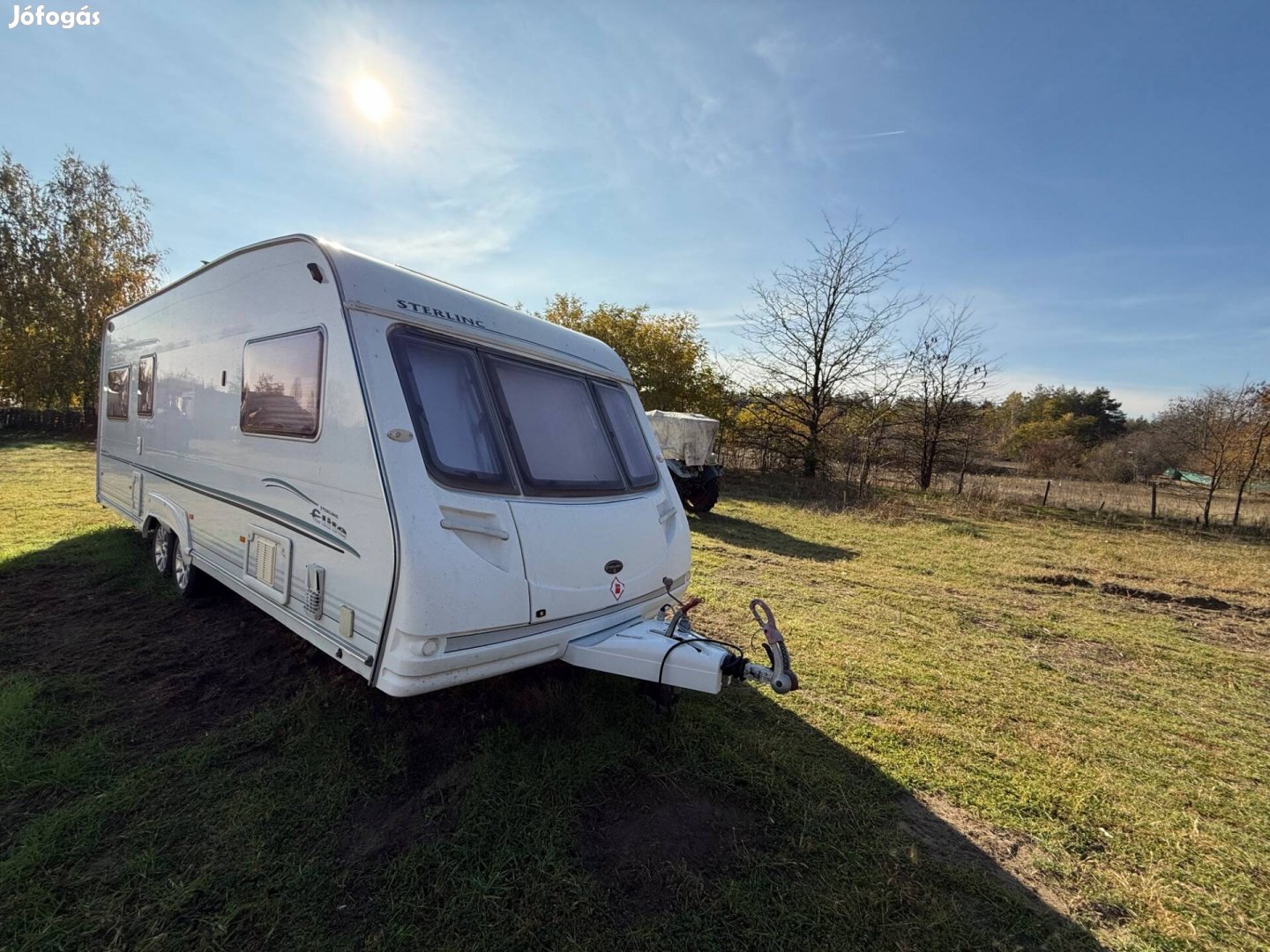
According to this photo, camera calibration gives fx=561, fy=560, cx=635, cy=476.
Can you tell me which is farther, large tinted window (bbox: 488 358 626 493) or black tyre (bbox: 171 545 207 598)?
black tyre (bbox: 171 545 207 598)

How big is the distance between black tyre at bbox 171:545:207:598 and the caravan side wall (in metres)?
0.20

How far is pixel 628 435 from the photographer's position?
3.83 metres

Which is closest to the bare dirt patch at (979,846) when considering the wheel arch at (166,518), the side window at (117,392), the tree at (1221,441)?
the wheel arch at (166,518)

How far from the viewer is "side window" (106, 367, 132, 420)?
580 cm

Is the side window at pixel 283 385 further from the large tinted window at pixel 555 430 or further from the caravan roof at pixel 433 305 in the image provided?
the large tinted window at pixel 555 430

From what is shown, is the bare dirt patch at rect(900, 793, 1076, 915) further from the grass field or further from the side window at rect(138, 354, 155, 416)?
the side window at rect(138, 354, 155, 416)

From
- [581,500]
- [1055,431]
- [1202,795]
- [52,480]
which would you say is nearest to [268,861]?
[581,500]

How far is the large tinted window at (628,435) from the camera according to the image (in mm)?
3680

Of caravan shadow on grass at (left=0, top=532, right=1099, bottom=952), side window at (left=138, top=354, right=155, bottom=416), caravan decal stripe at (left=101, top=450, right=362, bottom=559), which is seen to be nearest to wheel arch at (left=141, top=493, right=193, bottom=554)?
caravan decal stripe at (left=101, top=450, right=362, bottom=559)

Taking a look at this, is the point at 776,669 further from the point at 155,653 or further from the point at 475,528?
the point at 155,653

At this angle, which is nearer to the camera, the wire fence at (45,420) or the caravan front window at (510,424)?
the caravan front window at (510,424)

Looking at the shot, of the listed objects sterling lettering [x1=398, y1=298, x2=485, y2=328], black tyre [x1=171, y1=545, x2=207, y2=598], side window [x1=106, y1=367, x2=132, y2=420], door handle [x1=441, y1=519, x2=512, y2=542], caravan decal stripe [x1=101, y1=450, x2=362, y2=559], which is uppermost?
sterling lettering [x1=398, y1=298, x2=485, y2=328]

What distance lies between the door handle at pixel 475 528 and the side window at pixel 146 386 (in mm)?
4374

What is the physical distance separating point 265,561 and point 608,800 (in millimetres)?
2418
